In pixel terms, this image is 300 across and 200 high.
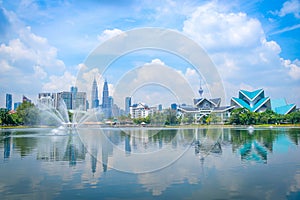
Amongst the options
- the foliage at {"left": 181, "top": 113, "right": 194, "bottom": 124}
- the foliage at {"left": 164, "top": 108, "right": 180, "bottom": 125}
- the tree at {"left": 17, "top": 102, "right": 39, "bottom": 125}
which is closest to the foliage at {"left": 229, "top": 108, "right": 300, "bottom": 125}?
the foliage at {"left": 181, "top": 113, "right": 194, "bottom": 124}

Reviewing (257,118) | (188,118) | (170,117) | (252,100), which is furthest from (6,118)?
(252,100)

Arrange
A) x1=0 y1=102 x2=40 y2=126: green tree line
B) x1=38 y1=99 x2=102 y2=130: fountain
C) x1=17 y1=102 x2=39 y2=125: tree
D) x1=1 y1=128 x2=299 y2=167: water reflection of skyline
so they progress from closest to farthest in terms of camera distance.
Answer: x1=1 y1=128 x2=299 y2=167: water reflection of skyline
x1=38 y1=99 x2=102 y2=130: fountain
x1=0 y1=102 x2=40 y2=126: green tree line
x1=17 y1=102 x2=39 y2=125: tree

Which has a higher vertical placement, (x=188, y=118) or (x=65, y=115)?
(x=65, y=115)

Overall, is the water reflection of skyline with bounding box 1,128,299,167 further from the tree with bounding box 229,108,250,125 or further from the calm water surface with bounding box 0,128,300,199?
the tree with bounding box 229,108,250,125

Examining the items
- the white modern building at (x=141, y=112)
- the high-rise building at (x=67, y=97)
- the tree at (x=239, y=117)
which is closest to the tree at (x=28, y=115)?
the high-rise building at (x=67, y=97)

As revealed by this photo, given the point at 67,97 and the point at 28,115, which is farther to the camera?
the point at 67,97

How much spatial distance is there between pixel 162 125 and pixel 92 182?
5049 cm

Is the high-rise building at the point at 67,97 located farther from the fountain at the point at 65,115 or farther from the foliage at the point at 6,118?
the fountain at the point at 65,115

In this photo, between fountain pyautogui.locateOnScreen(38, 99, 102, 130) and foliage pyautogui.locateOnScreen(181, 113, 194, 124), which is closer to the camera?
fountain pyautogui.locateOnScreen(38, 99, 102, 130)

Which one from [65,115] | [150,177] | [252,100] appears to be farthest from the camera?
[252,100]

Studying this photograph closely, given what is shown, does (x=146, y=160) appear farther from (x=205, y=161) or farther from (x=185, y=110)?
(x=185, y=110)

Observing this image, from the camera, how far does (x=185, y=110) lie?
74.4m

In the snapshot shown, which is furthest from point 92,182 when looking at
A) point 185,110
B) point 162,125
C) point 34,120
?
point 185,110

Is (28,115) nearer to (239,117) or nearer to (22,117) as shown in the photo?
(22,117)
